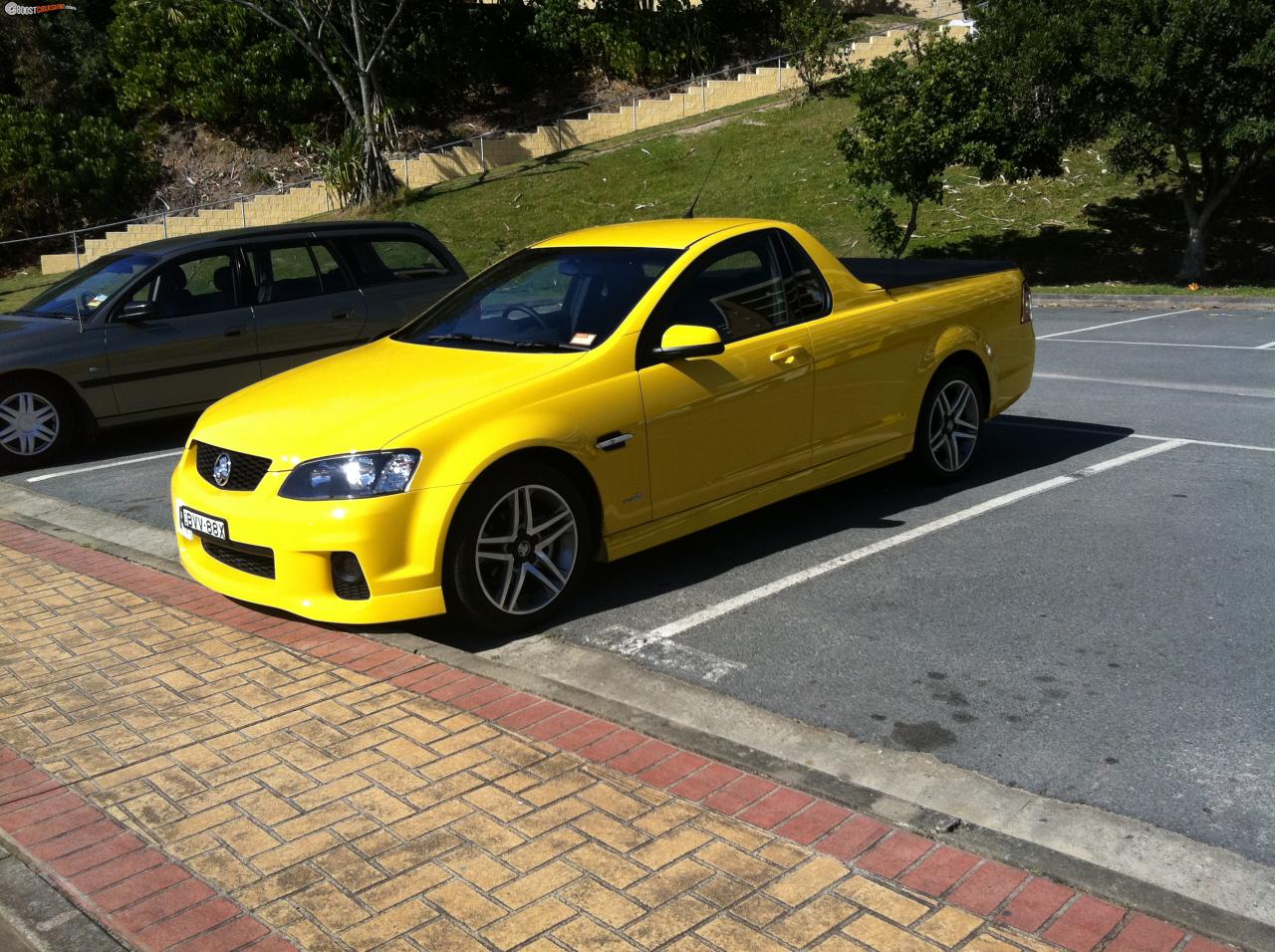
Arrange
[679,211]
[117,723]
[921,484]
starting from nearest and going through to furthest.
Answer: [117,723], [921,484], [679,211]

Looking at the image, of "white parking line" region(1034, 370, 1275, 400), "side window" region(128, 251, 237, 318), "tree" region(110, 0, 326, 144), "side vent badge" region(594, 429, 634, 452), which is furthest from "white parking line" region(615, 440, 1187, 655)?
"tree" region(110, 0, 326, 144)

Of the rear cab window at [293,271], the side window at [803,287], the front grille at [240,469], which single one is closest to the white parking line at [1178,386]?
the side window at [803,287]

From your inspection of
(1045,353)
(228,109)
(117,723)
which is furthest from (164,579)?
(228,109)

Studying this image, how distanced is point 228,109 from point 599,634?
3084 centimetres

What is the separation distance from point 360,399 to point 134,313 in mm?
4931

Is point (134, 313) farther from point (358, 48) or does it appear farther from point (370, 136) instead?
point (358, 48)

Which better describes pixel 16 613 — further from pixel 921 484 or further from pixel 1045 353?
pixel 1045 353

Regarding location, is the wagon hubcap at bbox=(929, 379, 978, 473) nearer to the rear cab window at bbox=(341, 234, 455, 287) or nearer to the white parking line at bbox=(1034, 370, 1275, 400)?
the white parking line at bbox=(1034, 370, 1275, 400)

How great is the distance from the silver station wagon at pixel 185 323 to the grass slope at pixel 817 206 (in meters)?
12.6

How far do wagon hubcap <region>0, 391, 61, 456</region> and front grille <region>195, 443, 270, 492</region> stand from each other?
14.7 feet

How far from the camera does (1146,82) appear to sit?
17516mm

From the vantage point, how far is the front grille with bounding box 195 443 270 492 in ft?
17.7

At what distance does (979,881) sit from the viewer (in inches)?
134
